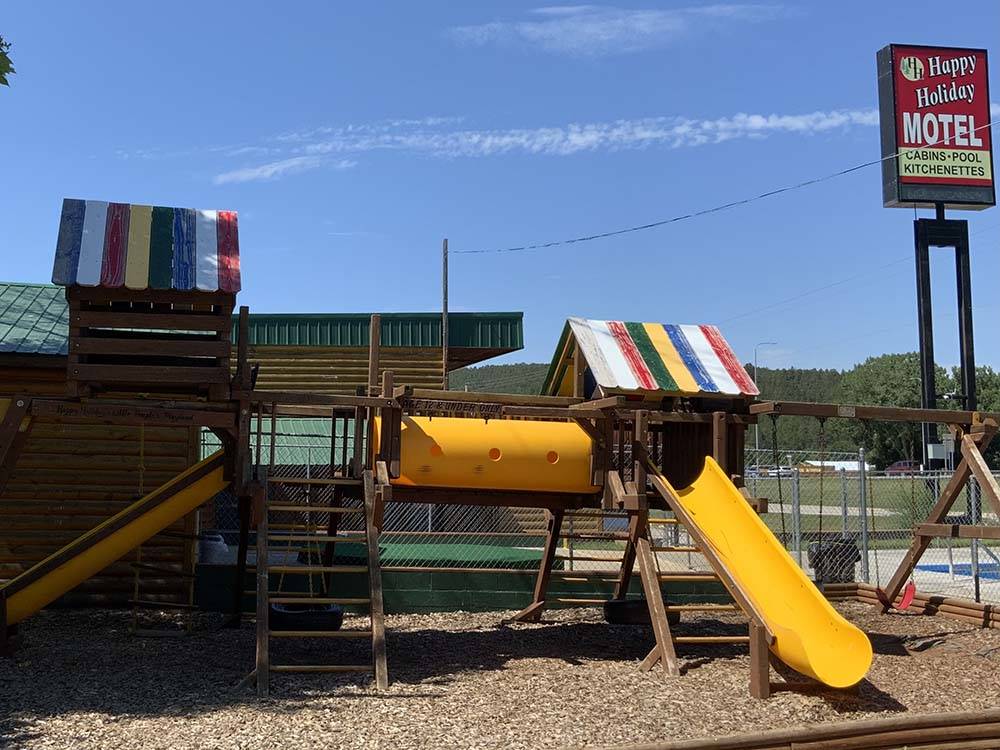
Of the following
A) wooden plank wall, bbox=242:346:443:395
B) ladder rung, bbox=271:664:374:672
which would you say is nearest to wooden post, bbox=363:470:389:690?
ladder rung, bbox=271:664:374:672

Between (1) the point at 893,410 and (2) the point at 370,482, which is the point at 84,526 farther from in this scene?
(1) the point at 893,410

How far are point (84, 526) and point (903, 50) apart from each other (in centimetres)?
3014

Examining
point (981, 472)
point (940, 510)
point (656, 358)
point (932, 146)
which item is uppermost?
point (932, 146)

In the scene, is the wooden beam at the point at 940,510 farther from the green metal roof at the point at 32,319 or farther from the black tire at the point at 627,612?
the green metal roof at the point at 32,319

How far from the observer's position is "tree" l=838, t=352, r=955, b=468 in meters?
69.0

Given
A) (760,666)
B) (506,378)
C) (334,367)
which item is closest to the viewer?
(760,666)

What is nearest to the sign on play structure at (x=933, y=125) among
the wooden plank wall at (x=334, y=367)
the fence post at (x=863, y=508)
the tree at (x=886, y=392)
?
the wooden plank wall at (x=334, y=367)

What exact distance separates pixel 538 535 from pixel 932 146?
982 inches

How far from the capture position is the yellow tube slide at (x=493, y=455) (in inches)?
440

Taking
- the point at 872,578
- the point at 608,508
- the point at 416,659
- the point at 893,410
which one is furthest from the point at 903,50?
the point at 416,659

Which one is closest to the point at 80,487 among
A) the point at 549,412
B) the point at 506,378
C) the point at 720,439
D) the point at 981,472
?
the point at 549,412

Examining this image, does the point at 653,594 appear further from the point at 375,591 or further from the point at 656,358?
the point at 656,358

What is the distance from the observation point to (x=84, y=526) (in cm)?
1402

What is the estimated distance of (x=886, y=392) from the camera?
255 feet
